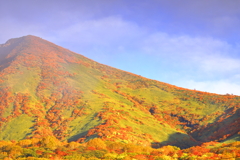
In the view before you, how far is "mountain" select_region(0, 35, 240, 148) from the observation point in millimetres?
44156

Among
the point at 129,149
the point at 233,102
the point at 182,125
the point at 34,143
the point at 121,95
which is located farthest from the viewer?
the point at 121,95

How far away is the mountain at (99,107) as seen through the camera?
145 ft

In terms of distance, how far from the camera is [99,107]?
54625 mm

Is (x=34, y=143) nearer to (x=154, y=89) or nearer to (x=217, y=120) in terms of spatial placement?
A: (x=217, y=120)

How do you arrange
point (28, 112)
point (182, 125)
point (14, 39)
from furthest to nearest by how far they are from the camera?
point (14, 39) < point (182, 125) < point (28, 112)

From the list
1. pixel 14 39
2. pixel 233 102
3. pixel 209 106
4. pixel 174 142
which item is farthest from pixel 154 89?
pixel 14 39

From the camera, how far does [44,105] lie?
5722 centimetres

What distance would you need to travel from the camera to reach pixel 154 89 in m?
82.4

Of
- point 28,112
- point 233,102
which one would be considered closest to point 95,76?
point 28,112

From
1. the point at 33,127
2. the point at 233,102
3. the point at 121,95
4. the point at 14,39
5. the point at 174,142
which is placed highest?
the point at 14,39

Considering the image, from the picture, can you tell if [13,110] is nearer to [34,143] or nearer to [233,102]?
[34,143]

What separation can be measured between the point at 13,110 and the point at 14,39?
84.9 m

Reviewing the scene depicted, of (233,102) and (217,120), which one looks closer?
(217,120)

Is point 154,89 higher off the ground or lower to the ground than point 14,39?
lower
